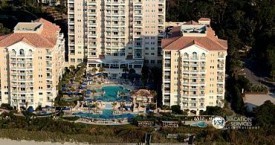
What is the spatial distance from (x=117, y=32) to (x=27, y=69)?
560 centimetres

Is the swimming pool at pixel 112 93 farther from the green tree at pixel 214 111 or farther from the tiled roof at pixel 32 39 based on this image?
the green tree at pixel 214 111

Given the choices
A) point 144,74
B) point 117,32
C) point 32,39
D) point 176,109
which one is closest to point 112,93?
point 144,74

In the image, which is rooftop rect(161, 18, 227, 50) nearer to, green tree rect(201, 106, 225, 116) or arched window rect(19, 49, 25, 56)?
green tree rect(201, 106, 225, 116)

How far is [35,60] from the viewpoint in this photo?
82.7 ft

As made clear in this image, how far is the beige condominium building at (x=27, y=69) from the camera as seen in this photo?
2506 centimetres

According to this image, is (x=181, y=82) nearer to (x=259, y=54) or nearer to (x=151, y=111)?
(x=151, y=111)

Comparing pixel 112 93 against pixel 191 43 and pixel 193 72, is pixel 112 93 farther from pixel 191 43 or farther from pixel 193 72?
pixel 191 43

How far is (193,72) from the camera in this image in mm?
24859

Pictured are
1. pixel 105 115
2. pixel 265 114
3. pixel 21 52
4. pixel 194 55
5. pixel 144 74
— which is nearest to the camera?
pixel 265 114

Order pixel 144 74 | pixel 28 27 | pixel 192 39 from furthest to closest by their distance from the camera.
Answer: pixel 144 74 < pixel 28 27 < pixel 192 39

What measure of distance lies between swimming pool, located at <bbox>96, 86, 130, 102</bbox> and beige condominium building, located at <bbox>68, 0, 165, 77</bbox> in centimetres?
152

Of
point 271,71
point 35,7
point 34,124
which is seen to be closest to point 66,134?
point 34,124

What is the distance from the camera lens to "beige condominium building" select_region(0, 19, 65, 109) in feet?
82.2

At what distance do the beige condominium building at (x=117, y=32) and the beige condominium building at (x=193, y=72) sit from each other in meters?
4.03
